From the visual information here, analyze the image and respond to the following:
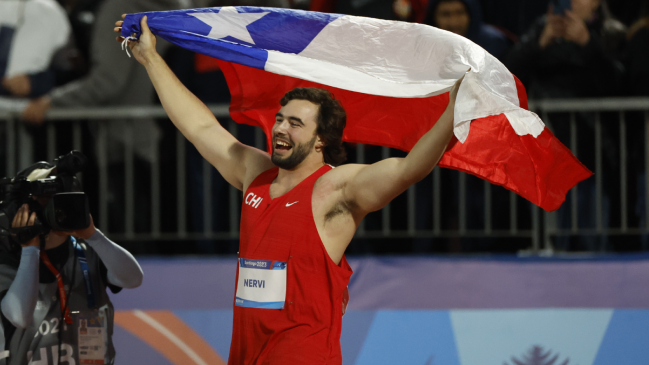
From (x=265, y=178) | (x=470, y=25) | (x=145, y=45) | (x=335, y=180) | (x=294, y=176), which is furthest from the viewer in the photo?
(x=470, y=25)

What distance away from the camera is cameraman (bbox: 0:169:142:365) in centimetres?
369

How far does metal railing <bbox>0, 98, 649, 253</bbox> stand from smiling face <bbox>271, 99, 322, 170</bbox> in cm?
272

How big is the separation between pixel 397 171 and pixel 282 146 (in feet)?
2.14

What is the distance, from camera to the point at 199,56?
257 inches

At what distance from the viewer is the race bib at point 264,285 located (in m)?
3.61

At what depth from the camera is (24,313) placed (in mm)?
3662

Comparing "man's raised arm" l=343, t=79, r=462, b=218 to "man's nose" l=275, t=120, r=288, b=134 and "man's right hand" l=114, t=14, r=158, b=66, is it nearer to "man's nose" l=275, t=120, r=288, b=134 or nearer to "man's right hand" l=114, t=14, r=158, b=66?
"man's nose" l=275, t=120, r=288, b=134

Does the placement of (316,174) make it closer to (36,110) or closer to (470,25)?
(470,25)

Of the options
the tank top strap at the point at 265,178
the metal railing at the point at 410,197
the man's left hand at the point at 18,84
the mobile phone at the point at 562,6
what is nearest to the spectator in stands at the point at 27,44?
the man's left hand at the point at 18,84

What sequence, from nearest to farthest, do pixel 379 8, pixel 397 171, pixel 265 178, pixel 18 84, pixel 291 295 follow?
pixel 397 171 → pixel 291 295 → pixel 265 178 → pixel 379 8 → pixel 18 84

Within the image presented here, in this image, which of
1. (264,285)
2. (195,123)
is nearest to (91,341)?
(264,285)

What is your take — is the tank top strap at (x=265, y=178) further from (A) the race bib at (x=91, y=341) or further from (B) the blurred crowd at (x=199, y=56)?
(B) the blurred crowd at (x=199, y=56)

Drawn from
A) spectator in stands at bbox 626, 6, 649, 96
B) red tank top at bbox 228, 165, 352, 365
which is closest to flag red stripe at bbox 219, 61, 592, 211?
red tank top at bbox 228, 165, 352, 365

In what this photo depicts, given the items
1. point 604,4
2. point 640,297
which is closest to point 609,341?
point 640,297
